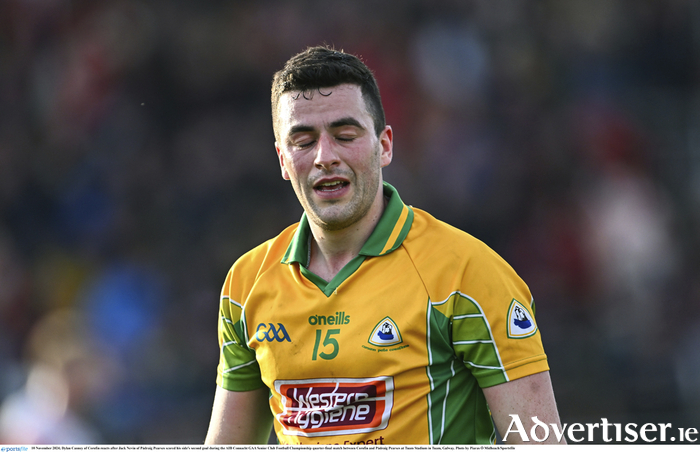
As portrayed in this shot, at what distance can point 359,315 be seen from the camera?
234 centimetres

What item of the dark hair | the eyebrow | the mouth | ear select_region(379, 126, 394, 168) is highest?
the dark hair

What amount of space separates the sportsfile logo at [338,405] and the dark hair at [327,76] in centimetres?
90

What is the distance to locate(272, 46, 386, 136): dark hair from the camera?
244 centimetres

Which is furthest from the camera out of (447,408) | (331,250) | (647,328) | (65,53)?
(65,53)

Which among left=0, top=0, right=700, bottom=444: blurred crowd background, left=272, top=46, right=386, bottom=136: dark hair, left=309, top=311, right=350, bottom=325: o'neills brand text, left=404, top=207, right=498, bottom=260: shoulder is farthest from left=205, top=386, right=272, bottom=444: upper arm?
left=0, top=0, right=700, bottom=444: blurred crowd background

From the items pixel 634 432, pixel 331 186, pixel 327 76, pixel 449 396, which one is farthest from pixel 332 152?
pixel 634 432

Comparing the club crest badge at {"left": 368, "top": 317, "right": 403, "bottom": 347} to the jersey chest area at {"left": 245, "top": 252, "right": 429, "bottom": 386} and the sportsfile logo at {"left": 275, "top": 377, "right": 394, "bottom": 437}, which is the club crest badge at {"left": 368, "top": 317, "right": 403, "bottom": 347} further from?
the sportsfile logo at {"left": 275, "top": 377, "right": 394, "bottom": 437}

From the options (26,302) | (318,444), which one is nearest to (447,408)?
(318,444)

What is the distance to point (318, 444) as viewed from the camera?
231 cm

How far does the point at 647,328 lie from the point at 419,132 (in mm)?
Answer: 2595

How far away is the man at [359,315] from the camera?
87.6 inches

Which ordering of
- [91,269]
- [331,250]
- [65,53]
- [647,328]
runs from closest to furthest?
[331,250]
[647,328]
[91,269]
[65,53]

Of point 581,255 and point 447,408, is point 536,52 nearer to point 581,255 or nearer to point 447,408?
point 581,255

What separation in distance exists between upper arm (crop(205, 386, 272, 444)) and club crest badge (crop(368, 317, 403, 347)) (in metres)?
0.60
